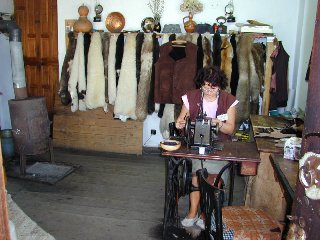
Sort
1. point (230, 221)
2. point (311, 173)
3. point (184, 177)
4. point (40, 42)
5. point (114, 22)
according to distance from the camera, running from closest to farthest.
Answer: point (311, 173), point (230, 221), point (184, 177), point (114, 22), point (40, 42)

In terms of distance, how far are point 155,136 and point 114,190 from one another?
66.1 inches

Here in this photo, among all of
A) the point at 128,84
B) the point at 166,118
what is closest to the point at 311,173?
the point at 166,118

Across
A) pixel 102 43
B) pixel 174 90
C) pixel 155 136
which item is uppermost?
pixel 102 43

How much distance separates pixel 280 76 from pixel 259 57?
0.39 metres

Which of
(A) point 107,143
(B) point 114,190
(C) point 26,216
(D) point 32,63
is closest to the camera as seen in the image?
(C) point 26,216

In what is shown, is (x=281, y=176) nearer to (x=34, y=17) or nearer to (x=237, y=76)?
(x=237, y=76)

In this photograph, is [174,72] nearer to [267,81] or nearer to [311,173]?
[267,81]

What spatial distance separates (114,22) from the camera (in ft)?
17.1

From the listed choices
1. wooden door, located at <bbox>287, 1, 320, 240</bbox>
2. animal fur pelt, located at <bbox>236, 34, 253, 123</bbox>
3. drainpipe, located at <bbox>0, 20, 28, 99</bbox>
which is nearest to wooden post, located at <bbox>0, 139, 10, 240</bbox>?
wooden door, located at <bbox>287, 1, 320, 240</bbox>

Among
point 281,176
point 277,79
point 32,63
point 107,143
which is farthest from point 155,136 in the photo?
point 281,176

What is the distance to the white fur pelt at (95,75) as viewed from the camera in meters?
5.12

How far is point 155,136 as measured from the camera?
5.63 m

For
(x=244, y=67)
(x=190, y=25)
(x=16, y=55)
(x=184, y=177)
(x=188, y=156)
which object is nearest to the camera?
(x=188, y=156)

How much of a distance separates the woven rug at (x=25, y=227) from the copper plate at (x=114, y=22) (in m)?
2.96
